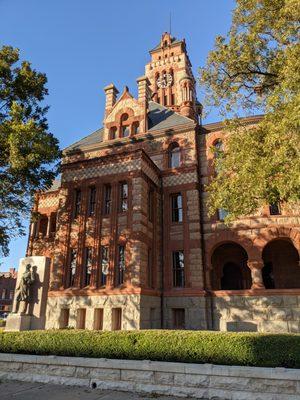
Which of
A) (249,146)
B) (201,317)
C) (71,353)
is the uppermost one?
(249,146)

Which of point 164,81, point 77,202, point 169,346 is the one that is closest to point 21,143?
point 77,202

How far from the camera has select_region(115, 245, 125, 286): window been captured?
18.3m

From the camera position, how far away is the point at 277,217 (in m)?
19.5

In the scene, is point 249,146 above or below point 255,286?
above

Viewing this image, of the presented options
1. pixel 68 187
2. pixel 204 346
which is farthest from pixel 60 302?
pixel 204 346

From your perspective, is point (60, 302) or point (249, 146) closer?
point (249, 146)

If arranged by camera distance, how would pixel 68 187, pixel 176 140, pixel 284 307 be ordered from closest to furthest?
pixel 284 307 < pixel 68 187 < pixel 176 140

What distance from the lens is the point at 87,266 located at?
19.7m

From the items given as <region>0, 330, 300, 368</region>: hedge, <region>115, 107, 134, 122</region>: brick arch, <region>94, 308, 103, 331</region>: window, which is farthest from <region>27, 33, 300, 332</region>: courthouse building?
<region>0, 330, 300, 368</region>: hedge

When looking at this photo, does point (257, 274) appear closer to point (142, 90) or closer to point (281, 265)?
point (281, 265)

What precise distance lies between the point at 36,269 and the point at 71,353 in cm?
663

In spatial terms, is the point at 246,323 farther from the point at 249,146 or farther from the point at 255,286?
the point at 249,146

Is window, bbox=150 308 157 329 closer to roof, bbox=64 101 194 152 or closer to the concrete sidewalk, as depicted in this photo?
the concrete sidewalk

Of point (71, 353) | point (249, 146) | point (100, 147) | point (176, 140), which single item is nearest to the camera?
point (71, 353)
